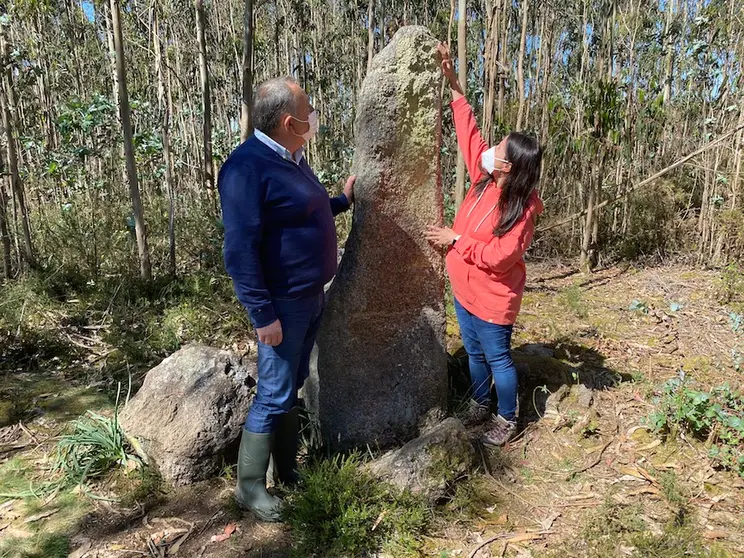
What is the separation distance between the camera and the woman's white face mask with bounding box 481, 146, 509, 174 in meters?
2.38

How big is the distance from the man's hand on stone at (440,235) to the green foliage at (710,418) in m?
1.41

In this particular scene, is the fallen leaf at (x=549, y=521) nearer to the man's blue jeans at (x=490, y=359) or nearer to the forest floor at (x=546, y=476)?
the forest floor at (x=546, y=476)

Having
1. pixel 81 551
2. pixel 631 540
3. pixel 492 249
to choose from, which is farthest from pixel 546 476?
pixel 81 551

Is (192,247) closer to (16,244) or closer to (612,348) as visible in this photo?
(16,244)

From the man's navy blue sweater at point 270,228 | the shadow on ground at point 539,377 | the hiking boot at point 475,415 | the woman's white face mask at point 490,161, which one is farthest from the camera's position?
the shadow on ground at point 539,377

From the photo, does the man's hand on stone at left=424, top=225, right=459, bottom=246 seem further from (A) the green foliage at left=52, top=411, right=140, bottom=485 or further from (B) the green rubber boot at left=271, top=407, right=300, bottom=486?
(A) the green foliage at left=52, top=411, right=140, bottom=485

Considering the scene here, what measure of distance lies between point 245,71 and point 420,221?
2162 millimetres

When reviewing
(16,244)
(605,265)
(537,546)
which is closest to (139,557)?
(537,546)

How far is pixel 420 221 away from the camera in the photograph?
260 cm

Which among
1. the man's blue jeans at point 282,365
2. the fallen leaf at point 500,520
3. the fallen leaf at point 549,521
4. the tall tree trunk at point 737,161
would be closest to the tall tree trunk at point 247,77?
the man's blue jeans at point 282,365

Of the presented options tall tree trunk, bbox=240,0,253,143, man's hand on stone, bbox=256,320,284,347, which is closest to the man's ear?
man's hand on stone, bbox=256,320,284,347

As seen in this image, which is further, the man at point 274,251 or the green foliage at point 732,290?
the green foliage at point 732,290

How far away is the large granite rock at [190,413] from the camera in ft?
7.98

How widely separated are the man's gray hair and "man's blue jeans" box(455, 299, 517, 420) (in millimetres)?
1337
